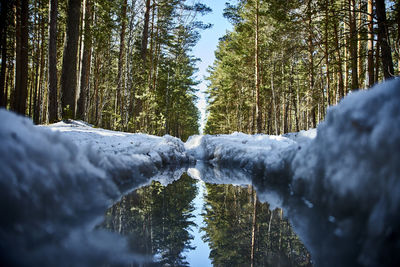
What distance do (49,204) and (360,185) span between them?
2280 mm

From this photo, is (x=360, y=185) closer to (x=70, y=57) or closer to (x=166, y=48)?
(x=70, y=57)

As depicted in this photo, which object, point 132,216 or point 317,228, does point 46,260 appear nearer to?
point 132,216

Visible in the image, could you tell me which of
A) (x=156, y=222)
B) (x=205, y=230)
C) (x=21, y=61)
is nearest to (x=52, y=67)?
(x=21, y=61)

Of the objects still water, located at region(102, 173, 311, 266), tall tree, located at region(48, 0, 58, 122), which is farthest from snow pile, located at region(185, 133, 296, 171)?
tall tree, located at region(48, 0, 58, 122)

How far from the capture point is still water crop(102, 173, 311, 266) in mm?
1386

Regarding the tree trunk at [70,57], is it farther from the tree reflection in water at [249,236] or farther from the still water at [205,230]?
the tree reflection in water at [249,236]

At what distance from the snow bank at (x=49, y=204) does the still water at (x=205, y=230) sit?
19 centimetres

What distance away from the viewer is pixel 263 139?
6.89 metres

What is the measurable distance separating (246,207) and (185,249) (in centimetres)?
119

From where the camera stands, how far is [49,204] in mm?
1611

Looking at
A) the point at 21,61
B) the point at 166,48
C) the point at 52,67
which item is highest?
the point at 166,48

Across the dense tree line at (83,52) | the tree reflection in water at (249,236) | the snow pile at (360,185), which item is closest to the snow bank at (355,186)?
the snow pile at (360,185)

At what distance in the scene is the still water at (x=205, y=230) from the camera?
1386mm

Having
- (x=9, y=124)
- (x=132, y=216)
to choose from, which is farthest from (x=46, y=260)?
(x=9, y=124)
